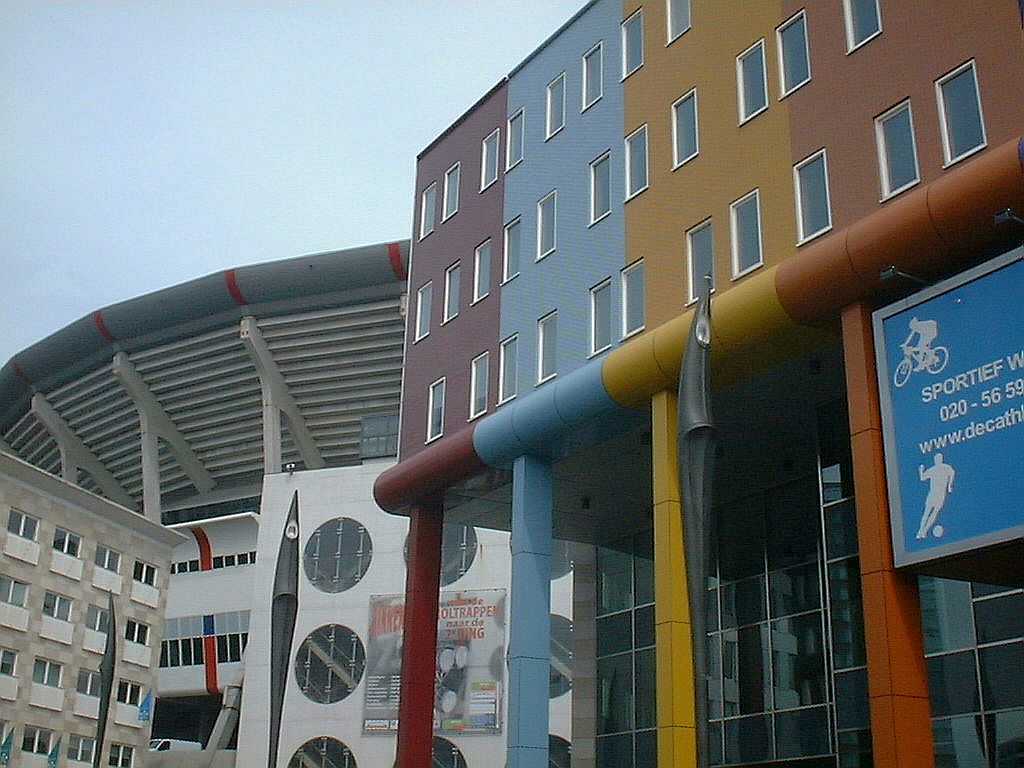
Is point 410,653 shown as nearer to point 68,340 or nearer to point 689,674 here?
point 689,674

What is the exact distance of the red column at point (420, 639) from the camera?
1082 inches

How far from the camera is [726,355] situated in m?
21.7

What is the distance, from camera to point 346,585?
54.9 meters

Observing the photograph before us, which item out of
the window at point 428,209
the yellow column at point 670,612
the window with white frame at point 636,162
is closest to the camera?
the yellow column at point 670,612

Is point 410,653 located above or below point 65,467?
below

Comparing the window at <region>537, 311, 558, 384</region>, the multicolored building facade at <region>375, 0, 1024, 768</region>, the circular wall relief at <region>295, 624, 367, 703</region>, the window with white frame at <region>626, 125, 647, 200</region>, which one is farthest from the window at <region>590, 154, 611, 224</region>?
the circular wall relief at <region>295, 624, 367, 703</region>

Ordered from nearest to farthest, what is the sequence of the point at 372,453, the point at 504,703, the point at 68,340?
1. the point at 504,703
2. the point at 372,453
3. the point at 68,340

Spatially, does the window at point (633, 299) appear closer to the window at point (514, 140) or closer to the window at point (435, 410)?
the window at point (514, 140)

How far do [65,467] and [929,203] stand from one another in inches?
2544

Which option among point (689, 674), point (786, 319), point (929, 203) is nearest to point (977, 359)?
point (929, 203)

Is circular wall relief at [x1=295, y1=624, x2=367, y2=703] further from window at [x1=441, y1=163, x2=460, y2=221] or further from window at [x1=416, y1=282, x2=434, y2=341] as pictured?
window at [x1=441, y1=163, x2=460, y2=221]

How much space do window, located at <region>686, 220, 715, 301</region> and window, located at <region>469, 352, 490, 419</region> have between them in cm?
681

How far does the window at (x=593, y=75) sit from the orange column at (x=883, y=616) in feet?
38.1

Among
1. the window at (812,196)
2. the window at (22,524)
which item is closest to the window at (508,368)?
the window at (812,196)
